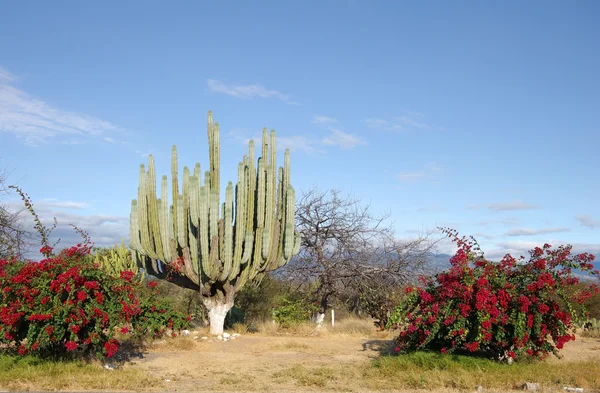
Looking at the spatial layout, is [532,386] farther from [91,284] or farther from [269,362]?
[91,284]

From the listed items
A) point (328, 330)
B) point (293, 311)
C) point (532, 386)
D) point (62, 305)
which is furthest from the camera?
point (293, 311)

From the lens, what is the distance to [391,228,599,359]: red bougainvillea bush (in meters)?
10.4

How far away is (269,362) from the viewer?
12180mm

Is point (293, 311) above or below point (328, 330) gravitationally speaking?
above

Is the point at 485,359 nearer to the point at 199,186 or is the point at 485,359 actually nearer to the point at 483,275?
the point at 483,275

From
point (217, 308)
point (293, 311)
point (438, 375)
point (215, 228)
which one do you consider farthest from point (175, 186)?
point (438, 375)

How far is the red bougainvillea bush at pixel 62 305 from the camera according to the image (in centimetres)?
993

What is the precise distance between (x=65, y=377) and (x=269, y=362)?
4.33 m

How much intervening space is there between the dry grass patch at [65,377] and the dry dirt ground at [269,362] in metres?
0.58

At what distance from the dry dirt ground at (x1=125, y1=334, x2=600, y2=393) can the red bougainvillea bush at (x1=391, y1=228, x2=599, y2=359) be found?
5.76 ft

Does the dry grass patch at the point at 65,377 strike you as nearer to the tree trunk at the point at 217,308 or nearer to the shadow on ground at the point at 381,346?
the shadow on ground at the point at 381,346

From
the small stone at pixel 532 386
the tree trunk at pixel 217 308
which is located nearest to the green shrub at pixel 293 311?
the tree trunk at pixel 217 308

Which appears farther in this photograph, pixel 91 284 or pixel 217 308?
pixel 217 308

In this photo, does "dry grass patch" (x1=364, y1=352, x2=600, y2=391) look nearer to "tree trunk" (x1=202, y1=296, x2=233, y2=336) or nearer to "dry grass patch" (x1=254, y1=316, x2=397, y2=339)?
"dry grass patch" (x1=254, y1=316, x2=397, y2=339)
